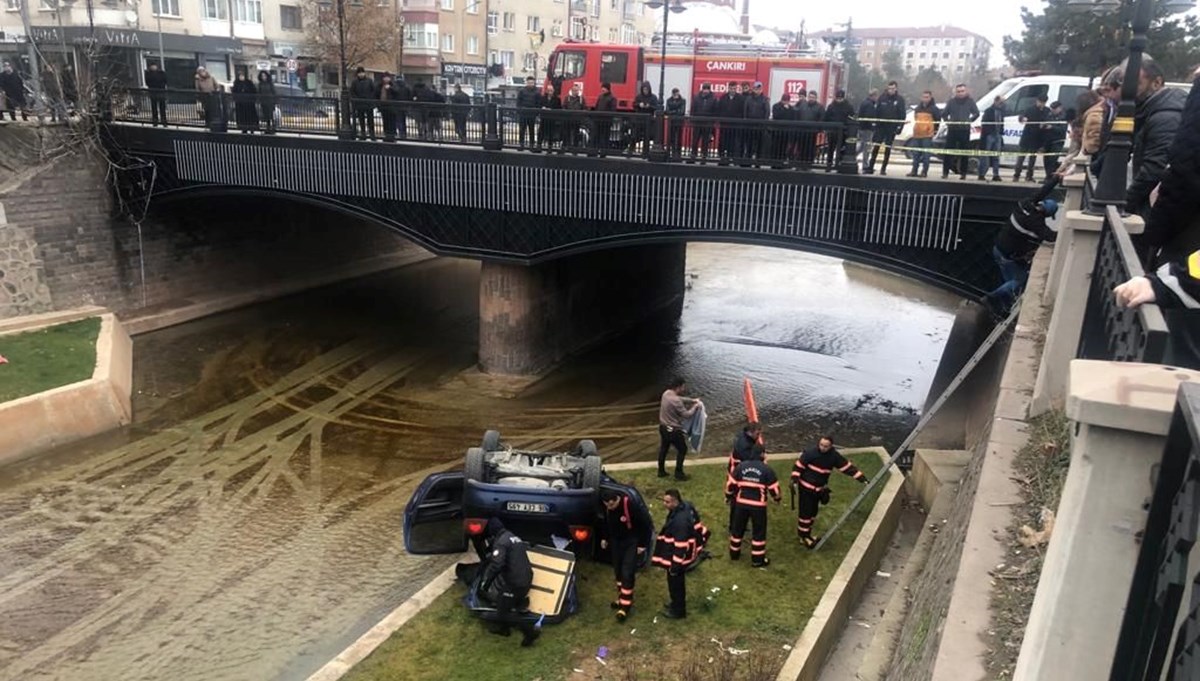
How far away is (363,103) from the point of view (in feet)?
63.2

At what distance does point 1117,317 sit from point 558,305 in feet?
59.8

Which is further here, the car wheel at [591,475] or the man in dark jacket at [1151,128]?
the car wheel at [591,475]

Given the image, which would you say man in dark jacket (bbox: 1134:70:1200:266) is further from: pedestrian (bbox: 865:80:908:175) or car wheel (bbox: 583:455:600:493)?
pedestrian (bbox: 865:80:908:175)

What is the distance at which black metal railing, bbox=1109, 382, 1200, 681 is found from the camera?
1.93m

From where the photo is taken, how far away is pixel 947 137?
1731 centimetres

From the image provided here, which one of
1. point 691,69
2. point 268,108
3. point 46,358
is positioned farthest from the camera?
point 691,69

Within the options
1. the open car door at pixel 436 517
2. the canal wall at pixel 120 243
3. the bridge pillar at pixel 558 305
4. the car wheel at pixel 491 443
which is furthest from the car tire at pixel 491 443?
the canal wall at pixel 120 243

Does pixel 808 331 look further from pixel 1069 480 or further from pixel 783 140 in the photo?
pixel 1069 480

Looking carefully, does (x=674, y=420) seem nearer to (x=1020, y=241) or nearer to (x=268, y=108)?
(x=1020, y=241)

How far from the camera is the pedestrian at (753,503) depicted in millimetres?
9289

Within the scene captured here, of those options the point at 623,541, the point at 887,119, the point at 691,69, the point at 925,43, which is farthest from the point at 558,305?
the point at 925,43

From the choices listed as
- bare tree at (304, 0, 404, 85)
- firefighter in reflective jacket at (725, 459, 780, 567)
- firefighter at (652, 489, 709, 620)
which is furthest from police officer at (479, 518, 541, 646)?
bare tree at (304, 0, 404, 85)

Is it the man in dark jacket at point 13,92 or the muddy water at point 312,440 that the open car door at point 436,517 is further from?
the man in dark jacket at point 13,92

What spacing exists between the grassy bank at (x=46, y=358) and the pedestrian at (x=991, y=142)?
1736 centimetres
